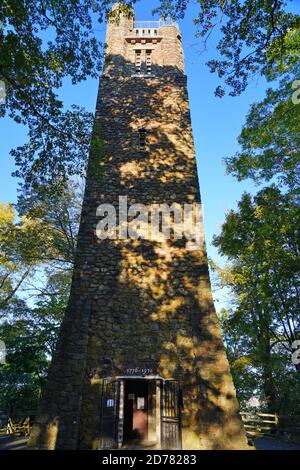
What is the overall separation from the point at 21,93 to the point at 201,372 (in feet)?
25.9

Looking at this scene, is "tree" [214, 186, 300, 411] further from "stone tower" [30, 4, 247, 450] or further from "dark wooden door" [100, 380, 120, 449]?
"dark wooden door" [100, 380, 120, 449]

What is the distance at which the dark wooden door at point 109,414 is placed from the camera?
6.36m

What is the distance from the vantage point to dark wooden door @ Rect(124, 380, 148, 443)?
7.16m

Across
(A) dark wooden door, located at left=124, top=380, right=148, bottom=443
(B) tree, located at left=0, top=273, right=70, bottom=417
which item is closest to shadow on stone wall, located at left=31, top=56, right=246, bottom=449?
(A) dark wooden door, located at left=124, top=380, right=148, bottom=443

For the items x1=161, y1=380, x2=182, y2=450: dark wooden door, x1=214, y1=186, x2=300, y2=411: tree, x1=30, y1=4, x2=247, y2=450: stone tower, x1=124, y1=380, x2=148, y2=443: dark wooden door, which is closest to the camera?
x1=161, y1=380, x2=182, y2=450: dark wooden door

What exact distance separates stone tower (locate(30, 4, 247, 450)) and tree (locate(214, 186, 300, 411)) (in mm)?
4595

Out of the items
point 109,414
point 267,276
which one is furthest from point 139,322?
point 267,276

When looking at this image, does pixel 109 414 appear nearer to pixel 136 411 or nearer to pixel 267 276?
pixel 136 411

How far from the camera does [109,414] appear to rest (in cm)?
660

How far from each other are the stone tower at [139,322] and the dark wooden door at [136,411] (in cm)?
2

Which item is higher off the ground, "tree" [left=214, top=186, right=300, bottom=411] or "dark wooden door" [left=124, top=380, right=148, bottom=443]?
"tree" [left=214, top=186, right=300, bottom=411]
